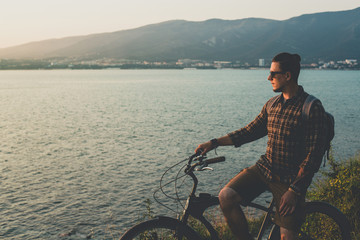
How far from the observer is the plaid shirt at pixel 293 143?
371cm

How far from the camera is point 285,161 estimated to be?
397cm

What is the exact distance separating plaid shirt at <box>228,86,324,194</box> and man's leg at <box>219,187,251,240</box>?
500mm

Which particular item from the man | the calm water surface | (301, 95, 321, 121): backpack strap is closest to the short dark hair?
the man

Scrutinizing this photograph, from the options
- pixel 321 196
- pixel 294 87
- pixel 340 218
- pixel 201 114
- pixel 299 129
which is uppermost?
pixel 294 87

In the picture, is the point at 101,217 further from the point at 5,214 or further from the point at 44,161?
the point at 44,161

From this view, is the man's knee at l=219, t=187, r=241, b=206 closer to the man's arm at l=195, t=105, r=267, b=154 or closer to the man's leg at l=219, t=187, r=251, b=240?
the man's leg at l=219, t=187, r=251, b=240

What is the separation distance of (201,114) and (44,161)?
82.1ft

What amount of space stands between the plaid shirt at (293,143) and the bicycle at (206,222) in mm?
Result: 523

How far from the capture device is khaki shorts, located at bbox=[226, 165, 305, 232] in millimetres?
3863

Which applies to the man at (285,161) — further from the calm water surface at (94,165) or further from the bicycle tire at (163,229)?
the calm water surface at (94,165)

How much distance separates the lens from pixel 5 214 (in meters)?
12.3

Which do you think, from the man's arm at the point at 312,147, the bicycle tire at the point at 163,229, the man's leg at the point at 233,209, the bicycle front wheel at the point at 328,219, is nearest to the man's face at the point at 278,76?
the man's arm at the point at 312,147

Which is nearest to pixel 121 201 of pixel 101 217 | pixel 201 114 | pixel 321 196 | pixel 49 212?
pixel 101 217

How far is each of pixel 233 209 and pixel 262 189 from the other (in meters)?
0.49
